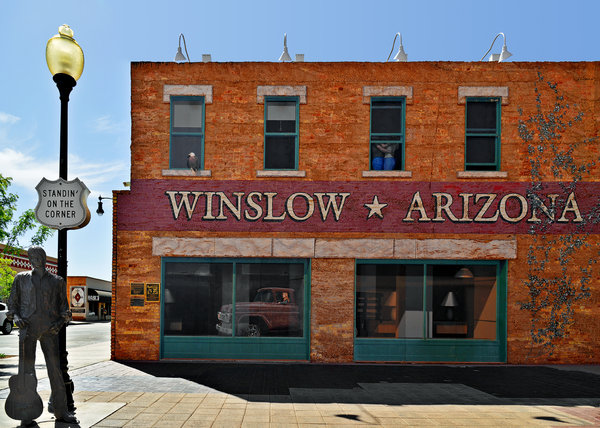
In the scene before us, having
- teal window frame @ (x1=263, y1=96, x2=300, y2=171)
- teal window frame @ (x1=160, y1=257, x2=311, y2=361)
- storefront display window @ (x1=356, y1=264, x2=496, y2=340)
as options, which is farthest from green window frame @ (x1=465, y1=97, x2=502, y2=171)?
teal window frame @ (x1=160, y1=257, x2=311, y2=361)

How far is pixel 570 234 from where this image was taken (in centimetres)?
1239

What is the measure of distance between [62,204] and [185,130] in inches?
239

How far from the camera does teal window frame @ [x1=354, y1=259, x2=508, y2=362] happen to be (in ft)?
40.0

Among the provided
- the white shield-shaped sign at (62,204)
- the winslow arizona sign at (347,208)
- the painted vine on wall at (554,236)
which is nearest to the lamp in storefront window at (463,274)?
the winslow arizona sign at (347,208)

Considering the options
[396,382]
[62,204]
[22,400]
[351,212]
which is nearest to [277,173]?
[351,212]

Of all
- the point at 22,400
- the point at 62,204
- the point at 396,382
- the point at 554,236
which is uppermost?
the point at 62,204

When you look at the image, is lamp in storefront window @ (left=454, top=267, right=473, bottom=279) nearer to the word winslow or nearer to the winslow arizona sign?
the winslow arizona sign

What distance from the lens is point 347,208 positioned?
12344 millimetres

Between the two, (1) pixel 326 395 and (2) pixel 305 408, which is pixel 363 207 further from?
(2) pixel 305 408

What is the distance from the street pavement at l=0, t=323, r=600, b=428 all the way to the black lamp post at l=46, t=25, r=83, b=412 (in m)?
1.18

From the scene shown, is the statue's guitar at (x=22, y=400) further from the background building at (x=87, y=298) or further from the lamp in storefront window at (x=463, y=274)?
the background building at (x=87, y=298)

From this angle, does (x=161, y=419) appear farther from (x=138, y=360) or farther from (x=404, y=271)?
(x=404, y=271)

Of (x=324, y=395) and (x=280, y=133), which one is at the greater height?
(x=280, y=133)

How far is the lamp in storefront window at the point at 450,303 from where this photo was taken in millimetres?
12395
